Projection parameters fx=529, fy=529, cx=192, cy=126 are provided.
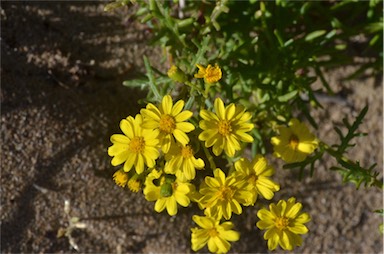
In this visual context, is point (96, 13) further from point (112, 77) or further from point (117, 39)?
point (112, 77)

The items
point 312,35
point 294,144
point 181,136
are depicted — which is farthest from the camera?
point 312,35

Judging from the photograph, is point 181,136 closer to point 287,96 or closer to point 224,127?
point 224,127

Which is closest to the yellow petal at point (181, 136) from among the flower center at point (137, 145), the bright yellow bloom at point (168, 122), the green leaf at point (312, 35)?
the bright yellow bloom at point (168, 122)

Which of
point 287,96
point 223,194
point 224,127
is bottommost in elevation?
point 223,194

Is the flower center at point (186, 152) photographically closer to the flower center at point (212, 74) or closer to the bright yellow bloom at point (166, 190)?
the bright yellow bloom at point (166, 190)

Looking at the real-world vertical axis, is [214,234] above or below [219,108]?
below

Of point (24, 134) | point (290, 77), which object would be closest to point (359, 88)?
point (290, 77)

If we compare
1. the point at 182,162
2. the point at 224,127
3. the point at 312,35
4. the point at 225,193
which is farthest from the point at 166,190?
the point at 312,35
